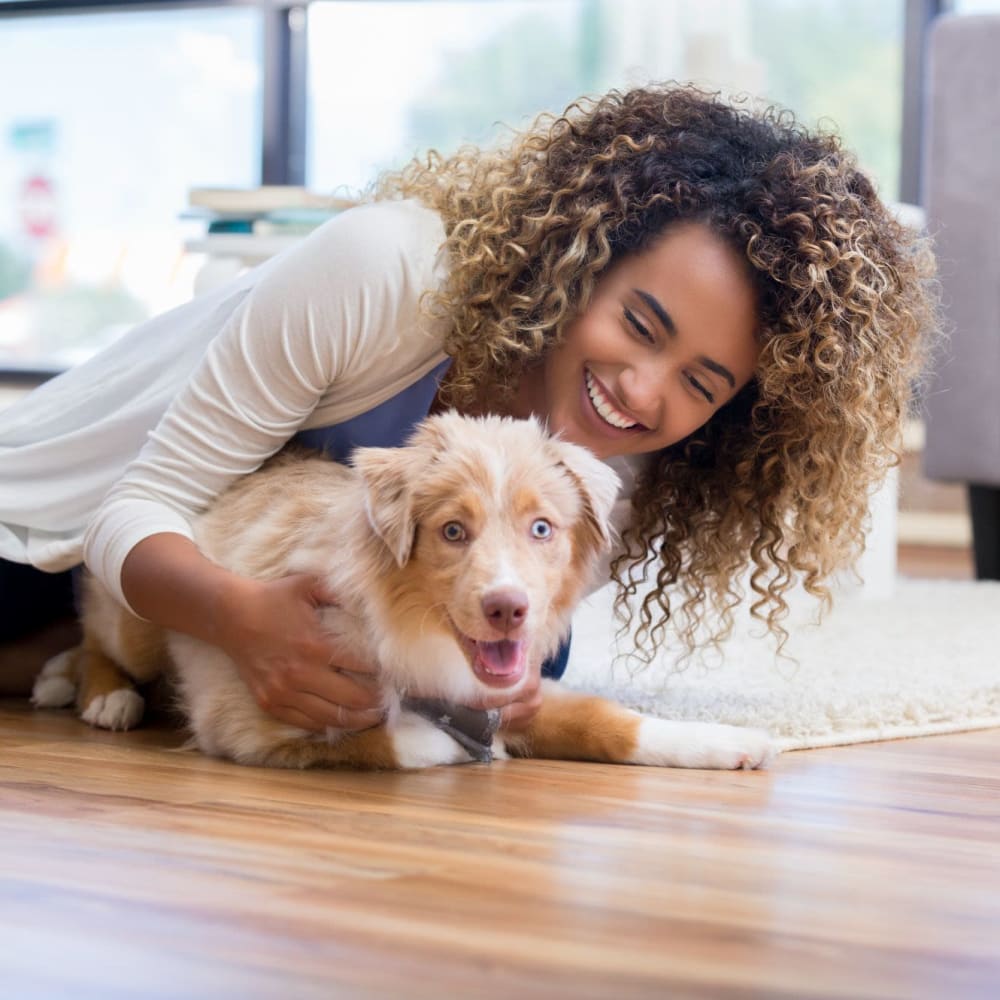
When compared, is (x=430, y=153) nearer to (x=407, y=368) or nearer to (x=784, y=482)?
(x=407, y=368)

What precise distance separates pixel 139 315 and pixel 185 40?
52.8 inches

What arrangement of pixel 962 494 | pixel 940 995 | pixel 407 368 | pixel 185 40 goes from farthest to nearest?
pixel 185 40, pixel 962 494, pixel 407 368, pixel 940 995

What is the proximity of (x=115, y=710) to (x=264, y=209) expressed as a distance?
1671 millimetres

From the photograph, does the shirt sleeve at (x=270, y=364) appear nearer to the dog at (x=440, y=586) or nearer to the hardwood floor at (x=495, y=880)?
the dog at (x=440, y=586)

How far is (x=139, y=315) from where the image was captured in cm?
662

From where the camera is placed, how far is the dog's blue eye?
169 cm

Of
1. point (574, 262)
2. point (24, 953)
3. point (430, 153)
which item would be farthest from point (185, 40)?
point (24, 953)

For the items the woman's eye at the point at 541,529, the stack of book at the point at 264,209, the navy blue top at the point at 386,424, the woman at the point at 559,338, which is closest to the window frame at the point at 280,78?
the stack of book at the point at 264,209

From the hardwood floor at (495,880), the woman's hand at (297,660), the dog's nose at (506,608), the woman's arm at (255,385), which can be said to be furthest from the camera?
the woman's arm at (255,385)

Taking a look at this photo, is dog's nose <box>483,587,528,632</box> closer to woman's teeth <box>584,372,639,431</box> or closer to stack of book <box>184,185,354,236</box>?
woman's teeth <box>584,372,639,431</box>

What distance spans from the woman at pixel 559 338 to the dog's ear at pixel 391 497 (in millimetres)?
179

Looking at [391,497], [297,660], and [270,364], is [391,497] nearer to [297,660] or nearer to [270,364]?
[297,660]

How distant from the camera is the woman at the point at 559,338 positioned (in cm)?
197

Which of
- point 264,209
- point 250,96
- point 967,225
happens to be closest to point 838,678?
point 264,209
